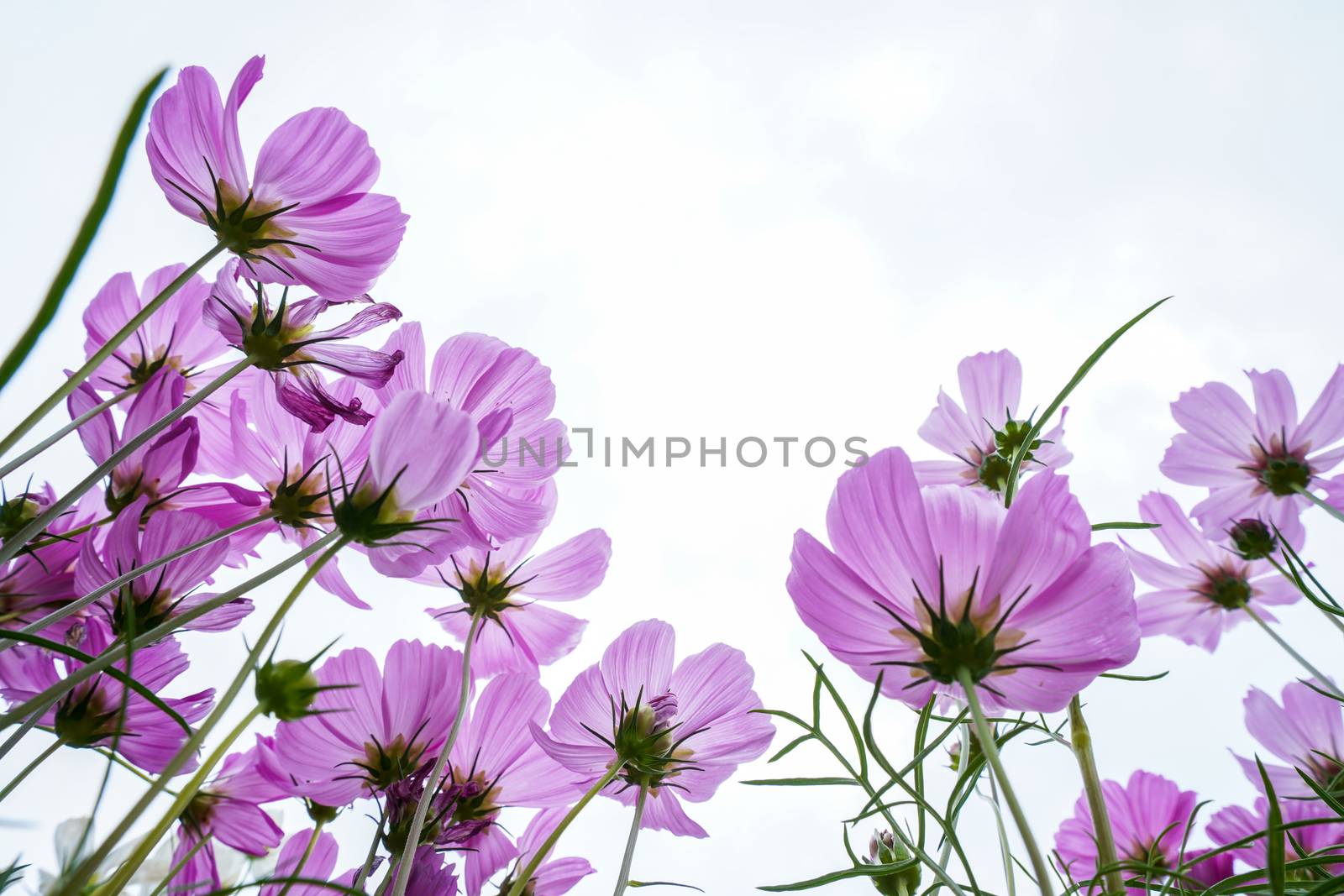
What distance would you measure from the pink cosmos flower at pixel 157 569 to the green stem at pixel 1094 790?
0.41 m

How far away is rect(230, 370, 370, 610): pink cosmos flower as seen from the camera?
47 centimetres

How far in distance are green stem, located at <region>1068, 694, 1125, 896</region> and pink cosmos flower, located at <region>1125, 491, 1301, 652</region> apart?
45 cm

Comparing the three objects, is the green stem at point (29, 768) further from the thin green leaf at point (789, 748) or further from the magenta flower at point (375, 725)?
the thin green leaf at point (789, 748)

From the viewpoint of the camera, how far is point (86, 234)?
172 millimetres

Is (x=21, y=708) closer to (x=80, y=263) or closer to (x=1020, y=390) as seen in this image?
(x=80, y=263)

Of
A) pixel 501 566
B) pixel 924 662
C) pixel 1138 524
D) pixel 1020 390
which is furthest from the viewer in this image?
pixel 1020 390

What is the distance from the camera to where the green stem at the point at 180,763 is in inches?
8.1

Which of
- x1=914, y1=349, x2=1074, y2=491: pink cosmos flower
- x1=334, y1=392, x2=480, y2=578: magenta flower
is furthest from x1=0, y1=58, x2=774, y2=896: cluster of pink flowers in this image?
x1=914, y1=349, x2=1074, y2=491: pink cosmos flower

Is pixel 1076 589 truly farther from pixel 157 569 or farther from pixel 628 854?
pixel 157 569

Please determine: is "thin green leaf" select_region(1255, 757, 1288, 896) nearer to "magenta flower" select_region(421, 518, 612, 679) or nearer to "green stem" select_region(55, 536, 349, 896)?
"green stem" select_region(55, 536, 349, 896)

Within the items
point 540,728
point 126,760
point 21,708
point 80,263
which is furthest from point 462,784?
point 80,263

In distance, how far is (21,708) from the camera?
251 millimetres

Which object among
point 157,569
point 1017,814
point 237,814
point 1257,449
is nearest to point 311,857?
point 237,814

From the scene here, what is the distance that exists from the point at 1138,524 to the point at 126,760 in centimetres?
52
